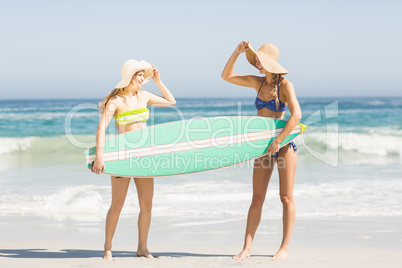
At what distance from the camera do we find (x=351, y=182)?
7.37 metres

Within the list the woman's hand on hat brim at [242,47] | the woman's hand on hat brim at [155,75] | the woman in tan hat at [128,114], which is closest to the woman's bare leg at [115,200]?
the woman in tan hat at [128,114]

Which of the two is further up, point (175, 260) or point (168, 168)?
point (168, 168)

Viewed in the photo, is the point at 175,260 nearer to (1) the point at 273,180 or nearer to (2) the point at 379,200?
(2) the point at 379,200

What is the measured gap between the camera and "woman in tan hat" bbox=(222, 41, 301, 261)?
3.54 meters

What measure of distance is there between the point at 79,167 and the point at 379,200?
5.38m

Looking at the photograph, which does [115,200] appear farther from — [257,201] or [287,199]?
[287,199]

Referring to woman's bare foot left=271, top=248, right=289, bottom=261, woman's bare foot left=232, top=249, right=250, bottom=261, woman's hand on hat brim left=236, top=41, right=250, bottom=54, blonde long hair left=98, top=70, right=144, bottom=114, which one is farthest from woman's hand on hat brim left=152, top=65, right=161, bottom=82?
woman's bare foot left=271, top=248, right=289, bottom=261

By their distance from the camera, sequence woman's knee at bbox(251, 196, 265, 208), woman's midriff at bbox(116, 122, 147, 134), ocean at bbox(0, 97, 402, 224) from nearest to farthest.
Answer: woman's midriff at bbox(116, 122, 147, 134), woman's knee at bbox(251, 196, 265, 208), ocean at bbox(0, 97, 402, 224)

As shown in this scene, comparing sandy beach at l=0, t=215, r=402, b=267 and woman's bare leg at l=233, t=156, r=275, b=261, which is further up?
woman's bare leg at l=233, t=156, r=275, b=261

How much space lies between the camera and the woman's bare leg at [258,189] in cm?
362

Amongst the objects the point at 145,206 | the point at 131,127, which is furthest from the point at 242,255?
the point at 131,127

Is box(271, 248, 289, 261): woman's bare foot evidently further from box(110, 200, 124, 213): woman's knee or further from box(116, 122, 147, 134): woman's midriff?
box(116, 122, 147, 134): woman's midriff

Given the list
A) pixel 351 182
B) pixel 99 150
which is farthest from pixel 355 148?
pixel 99 150

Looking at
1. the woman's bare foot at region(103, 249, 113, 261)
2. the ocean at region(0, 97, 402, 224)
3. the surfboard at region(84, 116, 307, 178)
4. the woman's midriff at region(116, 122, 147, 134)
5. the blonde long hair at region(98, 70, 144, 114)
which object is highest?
the blonde long hair at region(98, 70, 144, 114)
